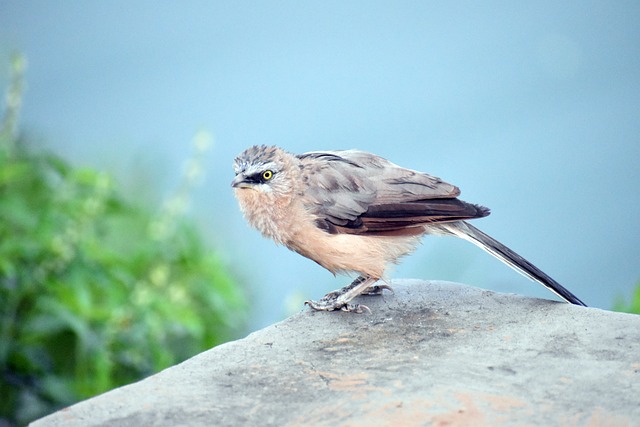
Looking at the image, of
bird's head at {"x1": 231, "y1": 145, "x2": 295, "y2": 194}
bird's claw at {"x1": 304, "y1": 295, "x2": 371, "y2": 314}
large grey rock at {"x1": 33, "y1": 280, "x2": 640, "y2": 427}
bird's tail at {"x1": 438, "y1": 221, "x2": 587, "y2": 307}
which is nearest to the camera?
large grey rock at {"x1": 33, "y1": 280, "x2": 640, "y2": 427}

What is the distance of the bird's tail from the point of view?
19.0ft

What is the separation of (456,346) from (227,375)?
48.5 inches

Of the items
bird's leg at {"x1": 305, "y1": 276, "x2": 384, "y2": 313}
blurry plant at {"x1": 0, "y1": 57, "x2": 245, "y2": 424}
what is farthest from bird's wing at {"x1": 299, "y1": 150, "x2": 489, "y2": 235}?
blurry plant at {"x1": 0, "y1": 57, "x2": 245, "y2": 424}

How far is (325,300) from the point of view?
6.05 meters

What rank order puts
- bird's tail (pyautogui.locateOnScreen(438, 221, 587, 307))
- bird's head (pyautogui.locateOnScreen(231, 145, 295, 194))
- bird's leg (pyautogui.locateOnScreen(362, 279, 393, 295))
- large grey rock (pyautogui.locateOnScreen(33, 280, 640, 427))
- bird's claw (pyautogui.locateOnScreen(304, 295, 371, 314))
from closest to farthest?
large grey rock (pyautogui.locateOnScreen(33, 280, 640, 427)), bird's tail (pyautogui.locateOnScreen(438, 221, 587, 307)), bird's claw (pyautogui.locateOnScreen(304, 295, 371, 314)), bird's head (pyautogui.locateOnScreen(231, 145, 295, 194)), bird's leg (pyautogui.locateOnScreen(362, 279, 393, 295))

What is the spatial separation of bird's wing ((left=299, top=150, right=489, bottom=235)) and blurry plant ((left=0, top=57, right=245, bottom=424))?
4.97 ft

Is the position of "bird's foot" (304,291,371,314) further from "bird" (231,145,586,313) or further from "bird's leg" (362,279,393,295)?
"bird's leg" (362,279,393,295)

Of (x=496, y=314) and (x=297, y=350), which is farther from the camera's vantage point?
(x=496, y=314)

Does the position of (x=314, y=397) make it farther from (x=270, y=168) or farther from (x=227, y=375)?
(x=270, y=168)

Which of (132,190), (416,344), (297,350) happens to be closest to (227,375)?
(297,350)

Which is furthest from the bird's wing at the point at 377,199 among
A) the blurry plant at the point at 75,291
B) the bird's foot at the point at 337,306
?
the blurry plant at the point at 75,291

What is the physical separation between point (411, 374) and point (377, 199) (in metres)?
1.60

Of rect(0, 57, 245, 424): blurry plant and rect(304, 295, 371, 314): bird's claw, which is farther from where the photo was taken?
rect(0, 57, 245, 424): blurry plant

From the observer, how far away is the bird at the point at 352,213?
593 centimetres
